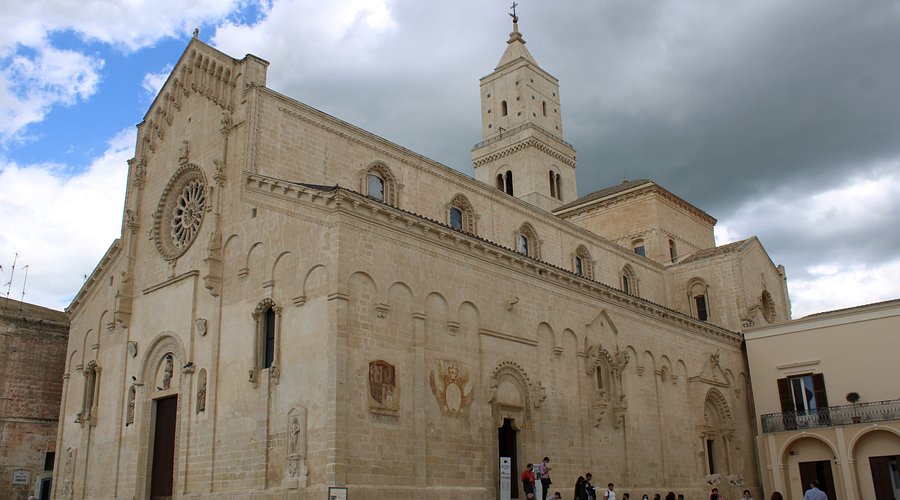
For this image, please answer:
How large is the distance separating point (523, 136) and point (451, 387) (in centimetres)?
3272

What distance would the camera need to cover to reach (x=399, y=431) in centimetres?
2061

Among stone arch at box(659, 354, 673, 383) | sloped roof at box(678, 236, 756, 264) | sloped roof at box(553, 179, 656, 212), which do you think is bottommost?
stone arch at box(659, 354, 673, 383)

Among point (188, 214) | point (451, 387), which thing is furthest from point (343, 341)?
point (188, 214)

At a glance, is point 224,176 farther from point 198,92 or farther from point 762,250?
point 762,250

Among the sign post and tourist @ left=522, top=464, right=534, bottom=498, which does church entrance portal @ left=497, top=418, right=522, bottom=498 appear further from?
the sign post

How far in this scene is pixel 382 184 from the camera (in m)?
29.5

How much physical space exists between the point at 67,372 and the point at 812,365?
3114 centimetres

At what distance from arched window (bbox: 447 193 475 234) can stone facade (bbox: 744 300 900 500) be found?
1575 centimetres

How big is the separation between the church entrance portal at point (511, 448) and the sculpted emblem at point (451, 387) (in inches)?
81.7

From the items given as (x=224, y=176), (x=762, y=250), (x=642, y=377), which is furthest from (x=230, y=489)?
(x=762, y=250)

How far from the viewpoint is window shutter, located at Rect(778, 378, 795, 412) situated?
3547cm

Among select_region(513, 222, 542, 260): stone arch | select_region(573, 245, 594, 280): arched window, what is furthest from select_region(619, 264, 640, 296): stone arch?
select_region(513, 222, 542, 260): stone arch

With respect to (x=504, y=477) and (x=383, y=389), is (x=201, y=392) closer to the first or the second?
(x=383, y=389)

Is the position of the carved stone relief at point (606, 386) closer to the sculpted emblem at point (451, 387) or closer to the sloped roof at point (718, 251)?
the sculpted emblem at point (451, 387)
